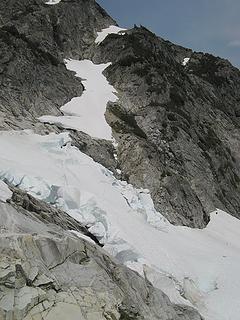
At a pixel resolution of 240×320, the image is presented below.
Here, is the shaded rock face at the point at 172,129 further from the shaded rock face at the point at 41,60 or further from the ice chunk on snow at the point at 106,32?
the shaded rock face at the point at 41,60

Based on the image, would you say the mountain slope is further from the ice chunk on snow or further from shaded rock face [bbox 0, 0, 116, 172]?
the ice chunk on snow

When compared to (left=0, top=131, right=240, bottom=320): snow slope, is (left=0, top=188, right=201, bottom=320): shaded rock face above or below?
below

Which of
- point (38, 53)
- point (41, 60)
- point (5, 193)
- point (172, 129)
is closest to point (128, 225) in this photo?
point (5, 193)

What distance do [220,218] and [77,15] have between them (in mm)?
47810

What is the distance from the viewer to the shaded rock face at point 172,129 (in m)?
45.8

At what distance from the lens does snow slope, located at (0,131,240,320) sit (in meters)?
27.8

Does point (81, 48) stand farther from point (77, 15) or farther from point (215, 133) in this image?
point (215, 133)

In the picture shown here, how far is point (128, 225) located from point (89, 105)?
25914 millimetres

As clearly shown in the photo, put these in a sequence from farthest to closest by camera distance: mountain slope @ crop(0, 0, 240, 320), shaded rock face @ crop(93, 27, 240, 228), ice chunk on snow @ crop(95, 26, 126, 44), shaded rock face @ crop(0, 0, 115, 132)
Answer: ice chunk on snow @ crop(95, 26, 126, 44) < shaded rock face @ crop(0, 0, 115, 132) < shaded rock face @ crop(93, 27, 240, 228) < mountain slope @ crop(0, 0, 240, 320)

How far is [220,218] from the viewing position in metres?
49.2

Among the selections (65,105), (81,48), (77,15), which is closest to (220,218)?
(65,105)

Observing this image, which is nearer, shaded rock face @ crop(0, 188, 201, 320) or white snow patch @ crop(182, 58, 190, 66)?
shaded rock face @ crop(0, 188, 201, 320)

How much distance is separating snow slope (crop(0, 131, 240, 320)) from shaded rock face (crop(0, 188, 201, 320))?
5.99m

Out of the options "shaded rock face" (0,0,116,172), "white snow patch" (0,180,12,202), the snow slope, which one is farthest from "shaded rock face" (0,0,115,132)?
"white snow patch" (0,180,12,202)
